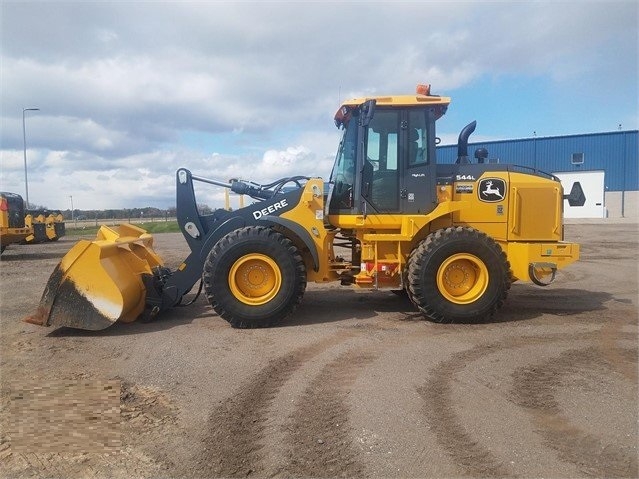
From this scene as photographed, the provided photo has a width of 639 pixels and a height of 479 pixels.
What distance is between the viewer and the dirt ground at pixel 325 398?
128 inches

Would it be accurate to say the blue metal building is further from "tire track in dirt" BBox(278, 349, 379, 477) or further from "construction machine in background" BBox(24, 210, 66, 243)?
"tire track in dirt" BBox(278, 349, 379, 477)

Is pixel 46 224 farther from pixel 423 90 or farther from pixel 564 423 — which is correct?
pixel 564 423

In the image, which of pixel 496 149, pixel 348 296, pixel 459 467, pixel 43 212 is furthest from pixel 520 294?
pixel 496 149

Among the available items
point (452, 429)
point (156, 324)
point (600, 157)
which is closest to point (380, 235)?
point (156, 324)

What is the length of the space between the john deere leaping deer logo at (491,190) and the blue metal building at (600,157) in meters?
26.5

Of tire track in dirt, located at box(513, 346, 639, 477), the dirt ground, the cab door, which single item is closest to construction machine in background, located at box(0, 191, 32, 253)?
the dirt ground

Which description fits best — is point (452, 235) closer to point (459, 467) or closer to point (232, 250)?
point (232, 250)

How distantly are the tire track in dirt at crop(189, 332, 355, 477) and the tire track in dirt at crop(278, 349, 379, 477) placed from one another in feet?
0.78

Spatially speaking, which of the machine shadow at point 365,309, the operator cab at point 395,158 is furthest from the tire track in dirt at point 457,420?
the operator cab at point 395,158

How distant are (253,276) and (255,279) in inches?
1.9

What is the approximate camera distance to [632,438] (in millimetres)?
3512

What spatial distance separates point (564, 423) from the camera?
12.4 feet

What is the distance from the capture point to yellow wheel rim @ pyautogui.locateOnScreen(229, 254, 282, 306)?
6.61 m

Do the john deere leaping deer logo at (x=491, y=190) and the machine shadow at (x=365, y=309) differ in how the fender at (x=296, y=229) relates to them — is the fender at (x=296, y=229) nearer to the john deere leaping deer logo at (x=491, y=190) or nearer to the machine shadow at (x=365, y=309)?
the machine shadow at (x=365, y=309)
